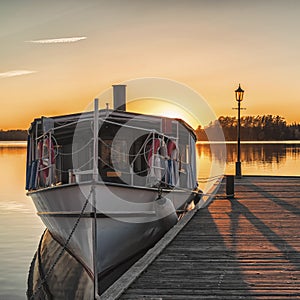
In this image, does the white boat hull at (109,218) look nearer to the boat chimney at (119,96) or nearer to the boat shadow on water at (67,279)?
the boat shadow on water at (67,279)

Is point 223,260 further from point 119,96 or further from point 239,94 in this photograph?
point 239,94

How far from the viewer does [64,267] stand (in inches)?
567

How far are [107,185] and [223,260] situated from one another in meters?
3.29

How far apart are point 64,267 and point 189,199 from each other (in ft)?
13.7

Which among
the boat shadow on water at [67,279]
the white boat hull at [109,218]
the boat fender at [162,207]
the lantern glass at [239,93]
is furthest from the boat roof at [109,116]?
the lantern glass at [239,93]

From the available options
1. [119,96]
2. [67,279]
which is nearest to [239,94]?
[119,96]

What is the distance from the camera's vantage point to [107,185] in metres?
11.0

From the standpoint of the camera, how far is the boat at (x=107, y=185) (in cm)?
1123

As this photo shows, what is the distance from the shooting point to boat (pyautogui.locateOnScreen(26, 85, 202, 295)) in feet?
36.9

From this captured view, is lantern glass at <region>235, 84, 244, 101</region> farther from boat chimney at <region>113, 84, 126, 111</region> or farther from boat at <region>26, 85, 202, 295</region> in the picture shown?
boat at <region>26, 85, 202, 295</region>

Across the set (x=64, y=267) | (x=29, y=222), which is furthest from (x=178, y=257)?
(x=29, y=222)

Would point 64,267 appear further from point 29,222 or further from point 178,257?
point 29,222

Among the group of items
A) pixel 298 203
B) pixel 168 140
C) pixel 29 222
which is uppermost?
pixel 168 140

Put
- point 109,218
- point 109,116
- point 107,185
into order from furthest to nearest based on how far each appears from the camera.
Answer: point 109,116 < point 109,218 < point 107,185
